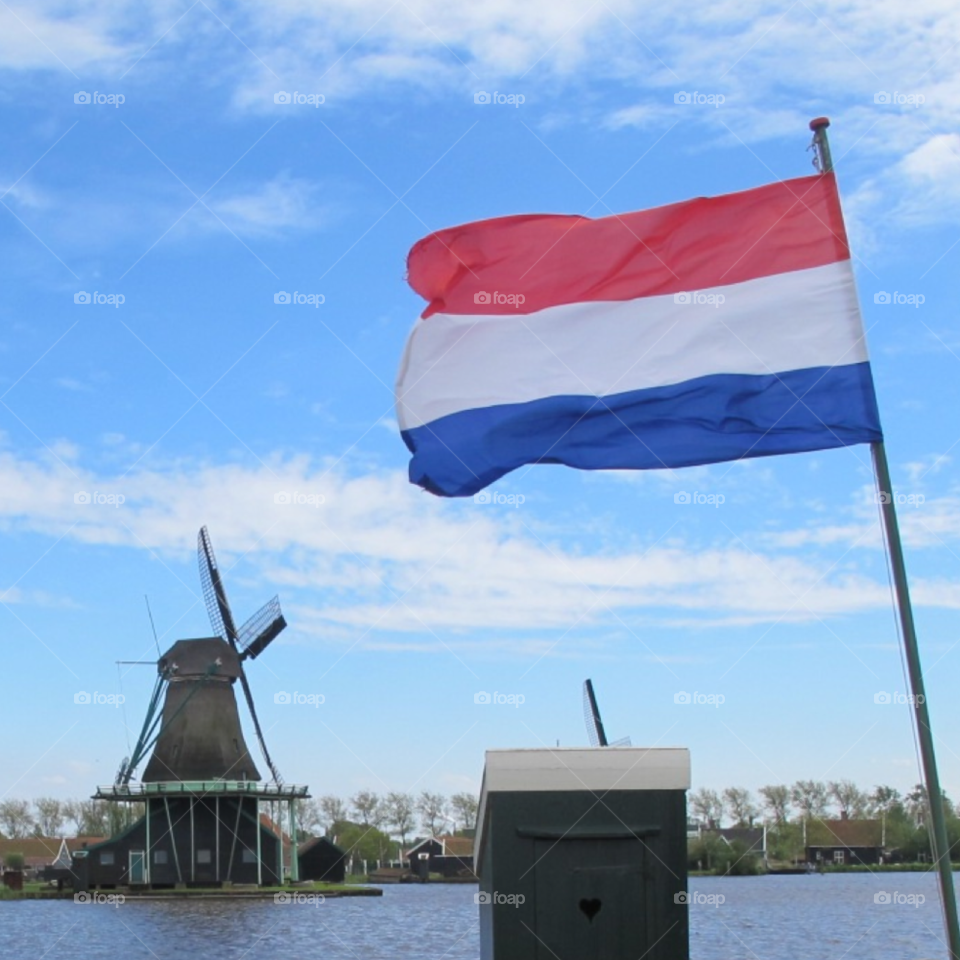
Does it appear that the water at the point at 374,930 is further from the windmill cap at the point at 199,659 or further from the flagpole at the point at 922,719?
the flagpole at the point at 922,719

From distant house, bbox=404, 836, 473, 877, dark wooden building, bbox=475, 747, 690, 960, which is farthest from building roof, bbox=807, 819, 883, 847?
dark wooden building, bbox=475, 747, 690, 960

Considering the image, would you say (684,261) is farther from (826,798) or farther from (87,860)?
(826,798)

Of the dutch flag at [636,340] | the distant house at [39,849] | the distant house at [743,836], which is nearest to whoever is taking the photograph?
the dutch flag at [636,340]

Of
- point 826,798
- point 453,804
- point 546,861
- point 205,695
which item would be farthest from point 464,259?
point 826,798

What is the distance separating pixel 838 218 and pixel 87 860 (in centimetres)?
6235

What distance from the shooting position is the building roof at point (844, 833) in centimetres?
12394

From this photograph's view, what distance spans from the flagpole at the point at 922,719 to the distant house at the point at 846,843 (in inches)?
4865

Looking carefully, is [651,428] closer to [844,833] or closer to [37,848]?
[37,848]

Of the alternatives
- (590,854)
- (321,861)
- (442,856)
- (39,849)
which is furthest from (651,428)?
(39,849)

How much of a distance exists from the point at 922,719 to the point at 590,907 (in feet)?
Result: 9.41

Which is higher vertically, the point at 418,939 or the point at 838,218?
the point at 838,218

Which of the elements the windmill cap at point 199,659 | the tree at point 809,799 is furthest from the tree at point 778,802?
the windmill cap at point 199,659

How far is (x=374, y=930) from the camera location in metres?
41.8

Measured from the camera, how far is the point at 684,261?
8977 millimetres
